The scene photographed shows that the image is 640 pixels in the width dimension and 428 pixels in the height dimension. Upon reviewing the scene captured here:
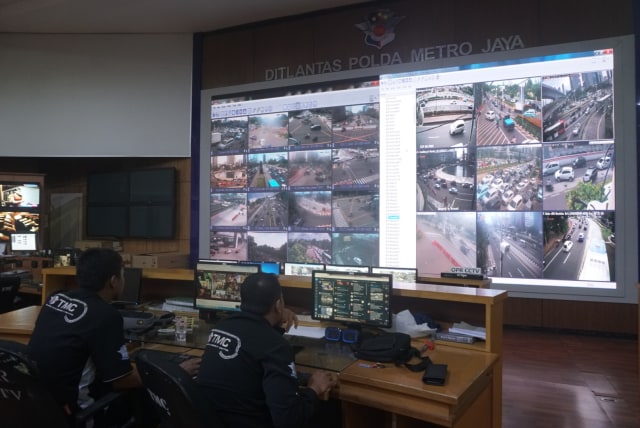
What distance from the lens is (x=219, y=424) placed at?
144 cm

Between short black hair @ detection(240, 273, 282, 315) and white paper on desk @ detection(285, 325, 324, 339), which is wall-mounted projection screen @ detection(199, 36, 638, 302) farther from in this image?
short black hair @ detection(240, 273, 282, 315)

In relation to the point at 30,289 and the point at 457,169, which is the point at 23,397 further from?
the point at 457,169

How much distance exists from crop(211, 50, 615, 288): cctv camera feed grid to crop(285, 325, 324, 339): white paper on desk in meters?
2.42

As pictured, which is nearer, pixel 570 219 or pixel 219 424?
pixel 219 424

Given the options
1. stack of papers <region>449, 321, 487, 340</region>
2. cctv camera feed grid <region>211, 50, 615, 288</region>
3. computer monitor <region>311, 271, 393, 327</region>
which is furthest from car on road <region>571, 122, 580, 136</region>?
computer monitor <region>311, 271, 393, 327</region>

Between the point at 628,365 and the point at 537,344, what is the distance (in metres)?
0.73

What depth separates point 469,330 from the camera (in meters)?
2.31

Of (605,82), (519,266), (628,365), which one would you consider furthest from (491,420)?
(605,82)

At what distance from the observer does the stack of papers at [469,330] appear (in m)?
2.25

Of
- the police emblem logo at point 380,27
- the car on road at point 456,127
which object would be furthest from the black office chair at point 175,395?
the police emblem logo at point 380,27

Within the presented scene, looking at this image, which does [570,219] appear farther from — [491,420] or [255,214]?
[255,214]

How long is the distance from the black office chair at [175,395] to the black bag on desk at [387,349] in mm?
822

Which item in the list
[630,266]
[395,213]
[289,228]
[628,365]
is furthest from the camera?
[289,228]

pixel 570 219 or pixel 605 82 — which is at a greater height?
pixel 605 82
